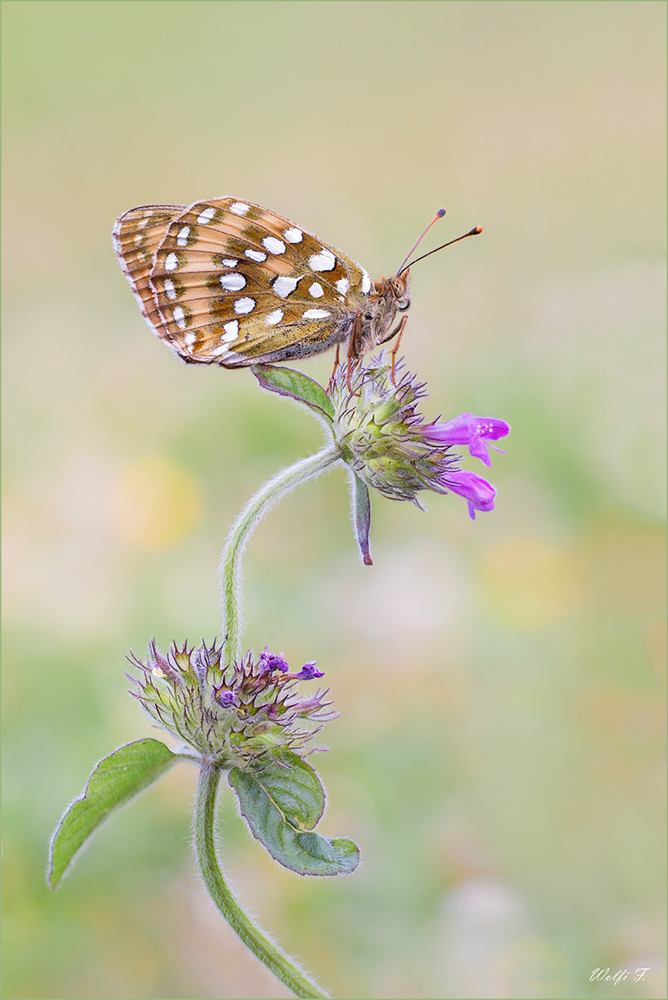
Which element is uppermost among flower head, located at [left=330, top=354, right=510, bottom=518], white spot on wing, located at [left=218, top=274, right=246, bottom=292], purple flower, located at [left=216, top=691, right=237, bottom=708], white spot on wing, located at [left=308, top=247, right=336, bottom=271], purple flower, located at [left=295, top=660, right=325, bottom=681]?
white spot on wing, located at [left=308, top=247, right=336, bottom=271]

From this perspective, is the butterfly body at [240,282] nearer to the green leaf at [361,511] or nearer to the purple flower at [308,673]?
the green leaf at [361,511]

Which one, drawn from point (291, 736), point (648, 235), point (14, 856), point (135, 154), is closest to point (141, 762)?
point (291, 736)

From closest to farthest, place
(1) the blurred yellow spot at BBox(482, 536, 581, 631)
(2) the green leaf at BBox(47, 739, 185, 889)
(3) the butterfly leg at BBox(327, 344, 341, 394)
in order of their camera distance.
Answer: (2) the green leaf at BBox(47, 739, 185, 889)
(3) the butterfly leg at BBox(327, 344, 341, 394)
(1) the blurred yellow spot at BBox(482, 536, 581, 631)

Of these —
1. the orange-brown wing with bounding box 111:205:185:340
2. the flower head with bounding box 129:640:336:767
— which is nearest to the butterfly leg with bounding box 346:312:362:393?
the orange-brown wing with bounding box 111:205:185:340

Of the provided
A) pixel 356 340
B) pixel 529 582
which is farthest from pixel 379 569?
pixel 356 340

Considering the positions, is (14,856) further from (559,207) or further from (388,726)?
(559,207)

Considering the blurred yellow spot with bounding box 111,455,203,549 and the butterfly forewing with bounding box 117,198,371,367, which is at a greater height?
the blurred yellow spot with bounding box 111,455,203,549

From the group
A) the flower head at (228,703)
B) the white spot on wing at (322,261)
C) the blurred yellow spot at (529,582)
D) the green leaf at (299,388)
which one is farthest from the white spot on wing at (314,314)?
the blurred yellow spot at (529,582)

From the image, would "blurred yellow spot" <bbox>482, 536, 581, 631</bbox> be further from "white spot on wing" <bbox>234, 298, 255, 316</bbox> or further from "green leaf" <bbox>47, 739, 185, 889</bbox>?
"green leaf" <bbox>47, 739, 185, 889</bbox>
